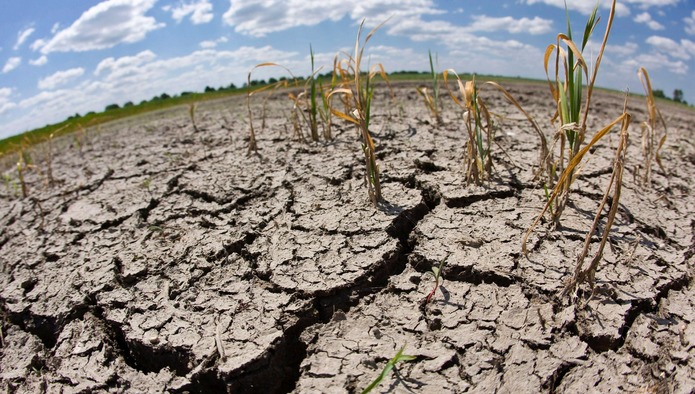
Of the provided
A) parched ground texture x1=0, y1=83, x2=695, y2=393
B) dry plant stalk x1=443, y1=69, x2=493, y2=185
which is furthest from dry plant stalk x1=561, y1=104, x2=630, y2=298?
dry plant stalk x1=443, y1=69, x2=493, y2=185

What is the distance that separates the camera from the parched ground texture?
1458 millimetres

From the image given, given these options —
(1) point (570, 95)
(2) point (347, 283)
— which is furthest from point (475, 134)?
(2) point (347, 283)

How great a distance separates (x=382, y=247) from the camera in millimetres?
1934

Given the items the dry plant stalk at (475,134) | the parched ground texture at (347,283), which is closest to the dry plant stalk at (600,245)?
the parched ground texture at (347,283)

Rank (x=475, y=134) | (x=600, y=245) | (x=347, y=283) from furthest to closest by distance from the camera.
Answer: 1. (x=475, y=134)
2. (x=347, y=283)
3. (x=600, y=245)

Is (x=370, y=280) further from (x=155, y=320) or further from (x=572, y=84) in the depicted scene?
(x=572, y=84)

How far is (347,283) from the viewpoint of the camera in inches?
69.5

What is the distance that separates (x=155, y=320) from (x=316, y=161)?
141 centimetres

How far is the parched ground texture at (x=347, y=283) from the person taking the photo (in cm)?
146

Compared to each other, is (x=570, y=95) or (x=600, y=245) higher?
(x=570, y=95)

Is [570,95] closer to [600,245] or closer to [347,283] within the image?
[600,245]

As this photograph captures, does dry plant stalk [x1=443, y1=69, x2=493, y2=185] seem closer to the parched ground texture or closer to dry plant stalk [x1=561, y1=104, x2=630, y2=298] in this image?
the parched ground texture

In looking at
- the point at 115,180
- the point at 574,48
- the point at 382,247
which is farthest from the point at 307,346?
the point at 115,180

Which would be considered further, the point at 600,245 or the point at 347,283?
the point at 347,283
